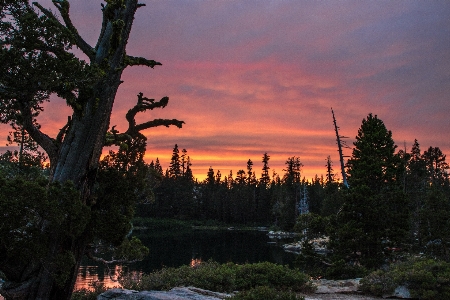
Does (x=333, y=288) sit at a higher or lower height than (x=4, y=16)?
lower

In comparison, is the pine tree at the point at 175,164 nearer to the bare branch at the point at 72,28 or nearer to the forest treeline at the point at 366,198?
the forest treeline at the point at 366,198

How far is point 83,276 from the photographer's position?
2600 cm

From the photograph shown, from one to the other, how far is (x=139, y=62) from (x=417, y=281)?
10953 mm

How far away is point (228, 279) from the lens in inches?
475

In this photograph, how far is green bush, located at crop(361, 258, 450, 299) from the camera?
1172cm

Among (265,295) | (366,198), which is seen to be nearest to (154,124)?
(265,295)

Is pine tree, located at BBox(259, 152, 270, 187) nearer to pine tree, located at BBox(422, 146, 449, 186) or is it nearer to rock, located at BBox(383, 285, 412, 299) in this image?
pine tree, located at BBox(422, 146, 449, 186)

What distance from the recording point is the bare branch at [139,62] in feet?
34.6

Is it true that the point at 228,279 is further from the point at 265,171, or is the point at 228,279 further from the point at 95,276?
the point at 265,171

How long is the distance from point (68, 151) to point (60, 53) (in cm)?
238

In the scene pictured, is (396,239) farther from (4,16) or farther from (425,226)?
(4,16)

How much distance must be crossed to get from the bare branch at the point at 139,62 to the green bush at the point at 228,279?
263 inches

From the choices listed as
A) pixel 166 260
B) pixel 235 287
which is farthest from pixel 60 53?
pixel 166 260

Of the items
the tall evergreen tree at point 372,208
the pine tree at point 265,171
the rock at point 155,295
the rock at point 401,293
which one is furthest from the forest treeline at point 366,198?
the pine tree at point 265,171
